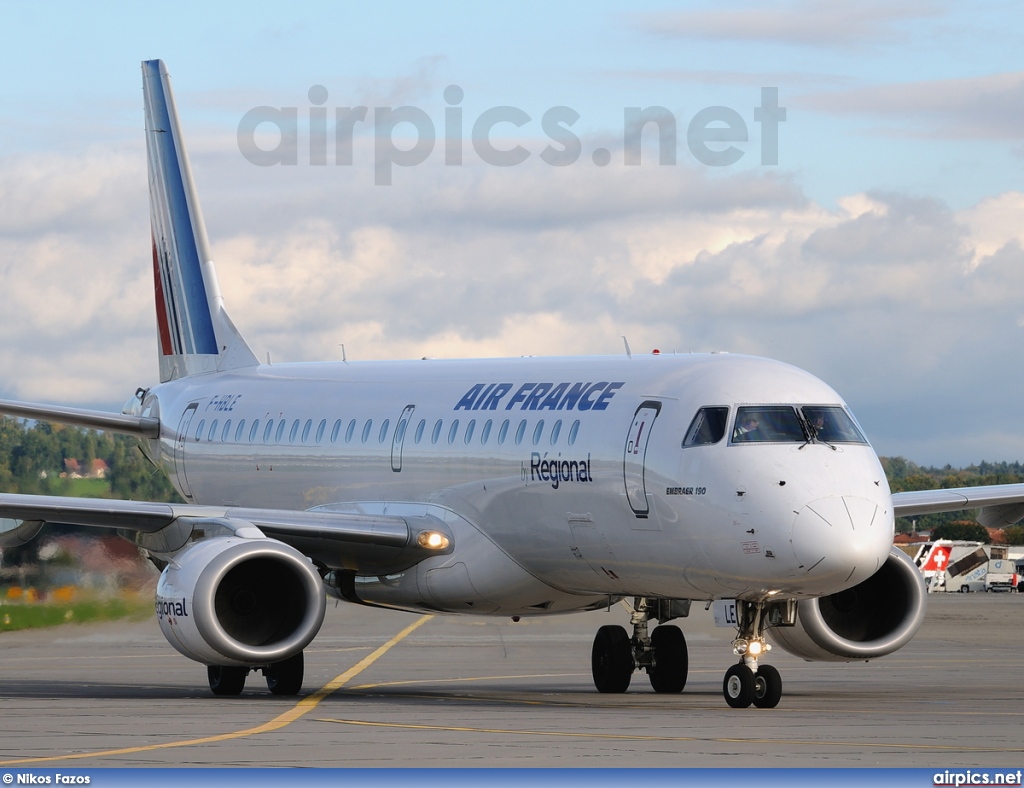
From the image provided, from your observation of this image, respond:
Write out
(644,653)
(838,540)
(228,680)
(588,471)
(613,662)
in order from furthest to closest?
(644,653)
(613,662)
(228,680)
(588,471)
(838,540)

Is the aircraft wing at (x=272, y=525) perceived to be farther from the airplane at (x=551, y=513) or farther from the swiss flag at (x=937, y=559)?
the swiss flag at (x=937, y=559)

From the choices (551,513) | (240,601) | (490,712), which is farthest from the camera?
(240,601)

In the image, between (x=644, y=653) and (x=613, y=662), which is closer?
(x=613, y=662)

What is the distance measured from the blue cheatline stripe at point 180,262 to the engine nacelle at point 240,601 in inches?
488

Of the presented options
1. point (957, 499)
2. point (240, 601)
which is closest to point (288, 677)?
point (240, 601)

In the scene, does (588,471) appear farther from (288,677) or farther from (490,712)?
(288,677)

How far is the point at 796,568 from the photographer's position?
63.1 feet

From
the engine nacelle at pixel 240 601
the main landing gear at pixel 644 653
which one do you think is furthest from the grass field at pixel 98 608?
the main landing gear at pixel 644 653

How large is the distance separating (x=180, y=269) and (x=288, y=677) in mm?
13793

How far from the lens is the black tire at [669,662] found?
24.7m

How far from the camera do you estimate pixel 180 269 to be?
118 ft

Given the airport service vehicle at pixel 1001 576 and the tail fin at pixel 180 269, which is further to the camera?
the airport service vehicle at pixel 1001 576

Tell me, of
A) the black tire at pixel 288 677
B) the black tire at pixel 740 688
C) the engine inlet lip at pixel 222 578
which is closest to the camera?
the black tire at pixel 740 688

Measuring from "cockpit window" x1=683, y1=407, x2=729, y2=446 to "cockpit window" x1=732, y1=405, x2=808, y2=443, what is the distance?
0.16m
